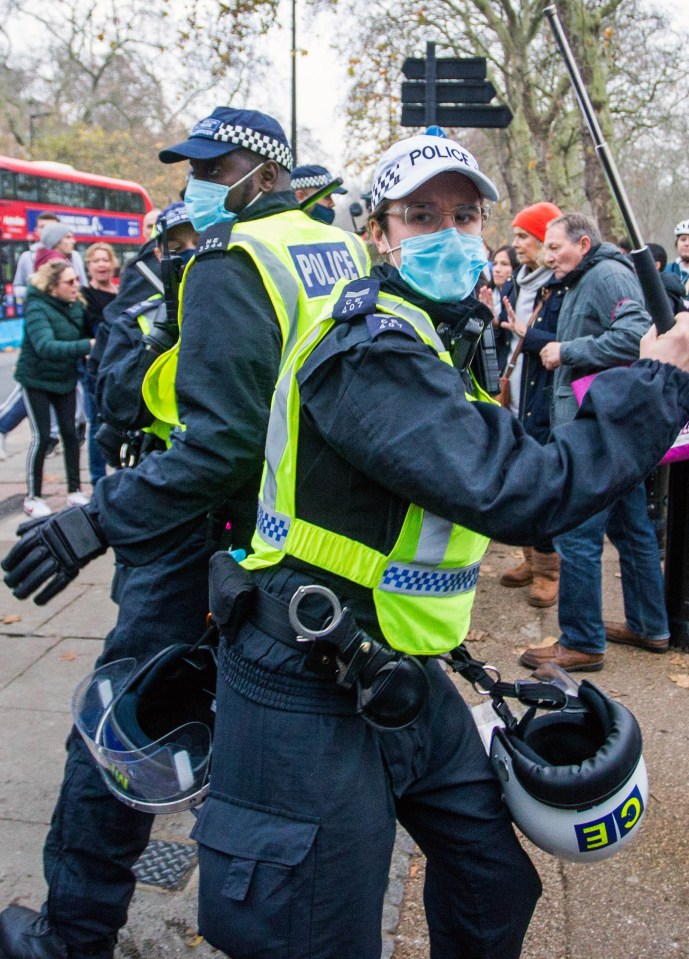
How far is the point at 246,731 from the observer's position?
71.6 inches

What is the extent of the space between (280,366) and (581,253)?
9.15ft

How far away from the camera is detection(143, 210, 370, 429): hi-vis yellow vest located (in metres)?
2.33

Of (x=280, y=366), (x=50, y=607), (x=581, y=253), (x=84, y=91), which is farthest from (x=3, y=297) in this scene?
(x=84, y=91)

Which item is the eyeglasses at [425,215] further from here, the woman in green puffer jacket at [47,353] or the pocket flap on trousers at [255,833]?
the woman in green puffer jacket at [47,353]

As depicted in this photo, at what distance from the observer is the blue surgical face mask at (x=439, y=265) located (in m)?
1.87

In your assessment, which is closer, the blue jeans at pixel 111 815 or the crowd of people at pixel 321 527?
the crowd of people at pixel 321 527

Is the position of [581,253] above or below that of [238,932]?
above

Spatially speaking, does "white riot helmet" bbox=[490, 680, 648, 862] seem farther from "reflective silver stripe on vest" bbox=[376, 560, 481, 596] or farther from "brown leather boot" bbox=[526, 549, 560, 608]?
"brown leather boot" bbox=[526, 549, 560, 608]

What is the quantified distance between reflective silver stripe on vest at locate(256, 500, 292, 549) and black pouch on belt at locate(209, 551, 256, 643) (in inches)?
3.5

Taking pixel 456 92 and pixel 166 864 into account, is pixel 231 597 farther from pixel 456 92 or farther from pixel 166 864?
pixel 456 92

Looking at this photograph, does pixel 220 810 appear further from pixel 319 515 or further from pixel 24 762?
pixel 24 762

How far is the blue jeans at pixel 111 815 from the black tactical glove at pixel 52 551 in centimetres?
27

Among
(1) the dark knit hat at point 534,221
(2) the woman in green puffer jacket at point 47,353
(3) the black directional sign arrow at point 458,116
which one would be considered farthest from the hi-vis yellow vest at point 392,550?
(3) the black directional sign arrow at point 458,116

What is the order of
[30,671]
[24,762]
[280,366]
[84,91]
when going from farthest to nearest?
[84,91] < [30,671] < [24,762] < [280,366]
